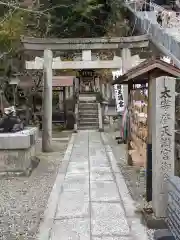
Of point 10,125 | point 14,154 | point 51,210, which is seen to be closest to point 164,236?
point 51,210

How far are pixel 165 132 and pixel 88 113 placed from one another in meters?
17.3

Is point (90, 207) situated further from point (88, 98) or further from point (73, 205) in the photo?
point (88, 98)

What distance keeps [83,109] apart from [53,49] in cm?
979

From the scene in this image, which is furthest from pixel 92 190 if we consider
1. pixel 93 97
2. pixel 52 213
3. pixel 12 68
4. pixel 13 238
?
pixel 93 97

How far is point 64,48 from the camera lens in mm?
13461

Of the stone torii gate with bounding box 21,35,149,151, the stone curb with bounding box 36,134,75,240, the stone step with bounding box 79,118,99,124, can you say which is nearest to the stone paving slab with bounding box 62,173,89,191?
the stone curb with bounding box 36,134,75,240

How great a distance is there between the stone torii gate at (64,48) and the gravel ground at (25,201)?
3.04 meters

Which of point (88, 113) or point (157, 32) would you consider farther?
point (88, 113)

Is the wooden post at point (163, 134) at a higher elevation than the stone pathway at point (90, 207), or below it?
higher

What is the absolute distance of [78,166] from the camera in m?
10.3

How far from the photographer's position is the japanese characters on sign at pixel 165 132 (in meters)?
5.41

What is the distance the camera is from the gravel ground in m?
5.41

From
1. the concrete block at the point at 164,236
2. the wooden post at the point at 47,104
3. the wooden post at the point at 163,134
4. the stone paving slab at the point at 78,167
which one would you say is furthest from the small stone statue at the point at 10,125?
the concrete block at the point at 164,236

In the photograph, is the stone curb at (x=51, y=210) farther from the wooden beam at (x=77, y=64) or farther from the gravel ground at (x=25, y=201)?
the wooden beam at (x=77, y=64)
